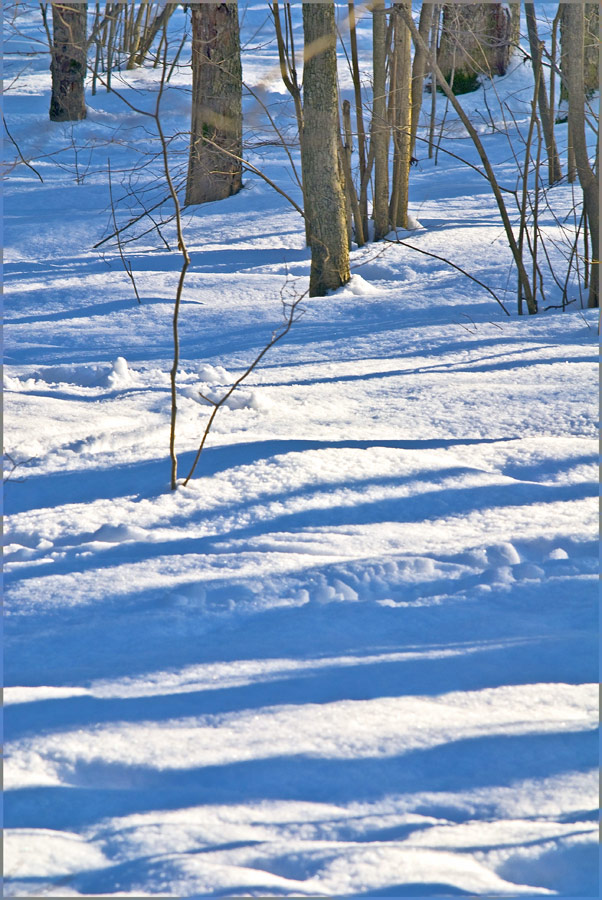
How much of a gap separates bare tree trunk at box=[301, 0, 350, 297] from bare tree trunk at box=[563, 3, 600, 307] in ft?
4.54

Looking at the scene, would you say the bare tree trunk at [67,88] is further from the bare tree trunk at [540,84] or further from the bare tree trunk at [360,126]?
the bare tree trunk at [540,84]

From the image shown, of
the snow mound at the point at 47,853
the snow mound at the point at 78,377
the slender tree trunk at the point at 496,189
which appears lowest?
the snow mound at the point at 47,853

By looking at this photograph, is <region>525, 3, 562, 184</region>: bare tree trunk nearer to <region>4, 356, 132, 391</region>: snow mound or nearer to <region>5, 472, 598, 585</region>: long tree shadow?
<region>4, 356, 132, 391</region>: snow mound

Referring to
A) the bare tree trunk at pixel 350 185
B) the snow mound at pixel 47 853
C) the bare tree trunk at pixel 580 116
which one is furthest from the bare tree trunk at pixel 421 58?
the snow mound at pixel 47 853

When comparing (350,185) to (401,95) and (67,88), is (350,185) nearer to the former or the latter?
(401,95)

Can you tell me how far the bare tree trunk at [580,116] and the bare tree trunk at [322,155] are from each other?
1383mm

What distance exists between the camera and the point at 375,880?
119 centimetres

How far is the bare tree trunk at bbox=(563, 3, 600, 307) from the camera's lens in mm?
4113

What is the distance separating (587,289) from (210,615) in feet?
12.9

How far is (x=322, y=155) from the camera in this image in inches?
201

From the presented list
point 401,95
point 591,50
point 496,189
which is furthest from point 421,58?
point 591,50

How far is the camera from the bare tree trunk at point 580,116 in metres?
4.11

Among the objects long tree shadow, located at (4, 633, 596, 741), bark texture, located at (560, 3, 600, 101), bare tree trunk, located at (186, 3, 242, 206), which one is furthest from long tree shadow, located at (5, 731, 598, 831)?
bare tree trunk, located at (186, 3, 242, 206)

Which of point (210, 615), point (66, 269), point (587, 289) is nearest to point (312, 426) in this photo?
point (210, 615)
